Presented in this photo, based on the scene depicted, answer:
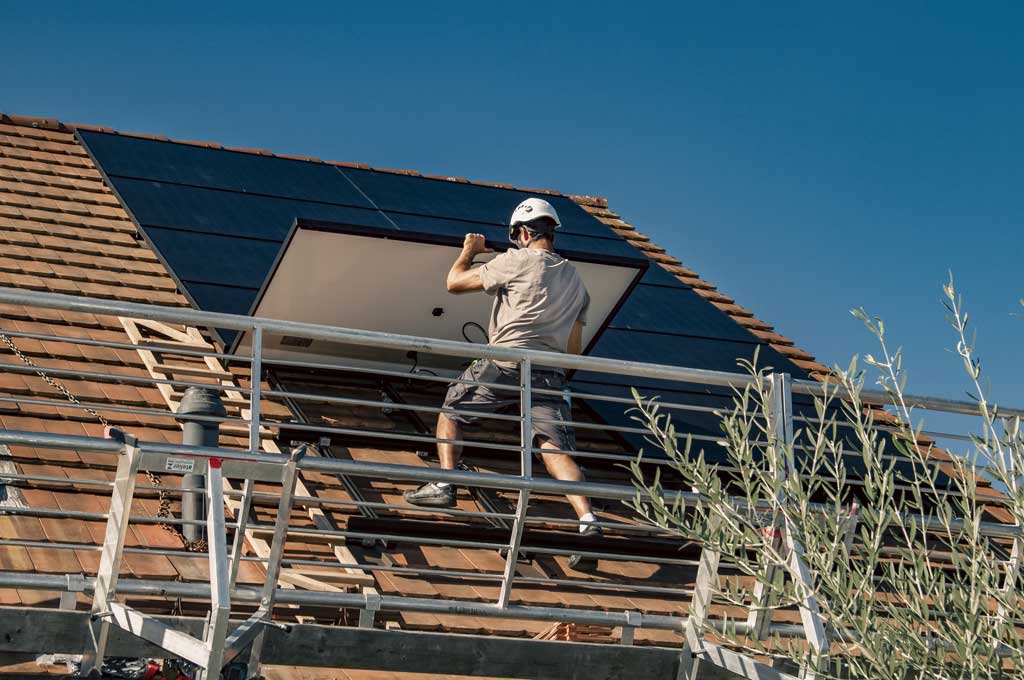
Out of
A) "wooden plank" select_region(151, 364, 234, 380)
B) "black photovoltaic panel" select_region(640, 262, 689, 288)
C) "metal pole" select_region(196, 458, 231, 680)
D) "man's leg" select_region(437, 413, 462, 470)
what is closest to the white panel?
"wooden plank" select_region(151, 364, 234, 380)

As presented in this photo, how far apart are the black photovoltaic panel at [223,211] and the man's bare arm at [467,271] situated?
2056mm

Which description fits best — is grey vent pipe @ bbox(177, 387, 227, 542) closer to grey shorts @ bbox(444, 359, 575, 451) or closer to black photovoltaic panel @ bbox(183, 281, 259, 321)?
grey shorts @ bbox(444, 359, 575, 451)

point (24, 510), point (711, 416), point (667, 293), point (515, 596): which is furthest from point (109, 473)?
point (667, 293)

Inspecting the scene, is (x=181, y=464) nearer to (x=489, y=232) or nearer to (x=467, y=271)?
(x=467, y=271)

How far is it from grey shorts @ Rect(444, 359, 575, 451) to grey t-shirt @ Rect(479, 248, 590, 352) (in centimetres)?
18

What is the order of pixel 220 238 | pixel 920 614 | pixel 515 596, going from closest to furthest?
1. pixel 920 614
2. pixel 515 596
3. pixel 220 238

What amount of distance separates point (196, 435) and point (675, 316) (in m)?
5.12

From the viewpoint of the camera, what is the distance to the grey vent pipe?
6973 mm

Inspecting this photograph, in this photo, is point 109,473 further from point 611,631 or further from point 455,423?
point 611,631

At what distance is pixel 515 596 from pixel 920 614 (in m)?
2.64

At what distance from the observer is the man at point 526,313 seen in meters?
7.74

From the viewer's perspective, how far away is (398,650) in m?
6.32

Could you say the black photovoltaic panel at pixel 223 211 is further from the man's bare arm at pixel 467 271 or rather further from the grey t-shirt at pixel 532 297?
the grey t-shirt at pixel 532 297

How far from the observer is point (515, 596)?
7.12 meters
